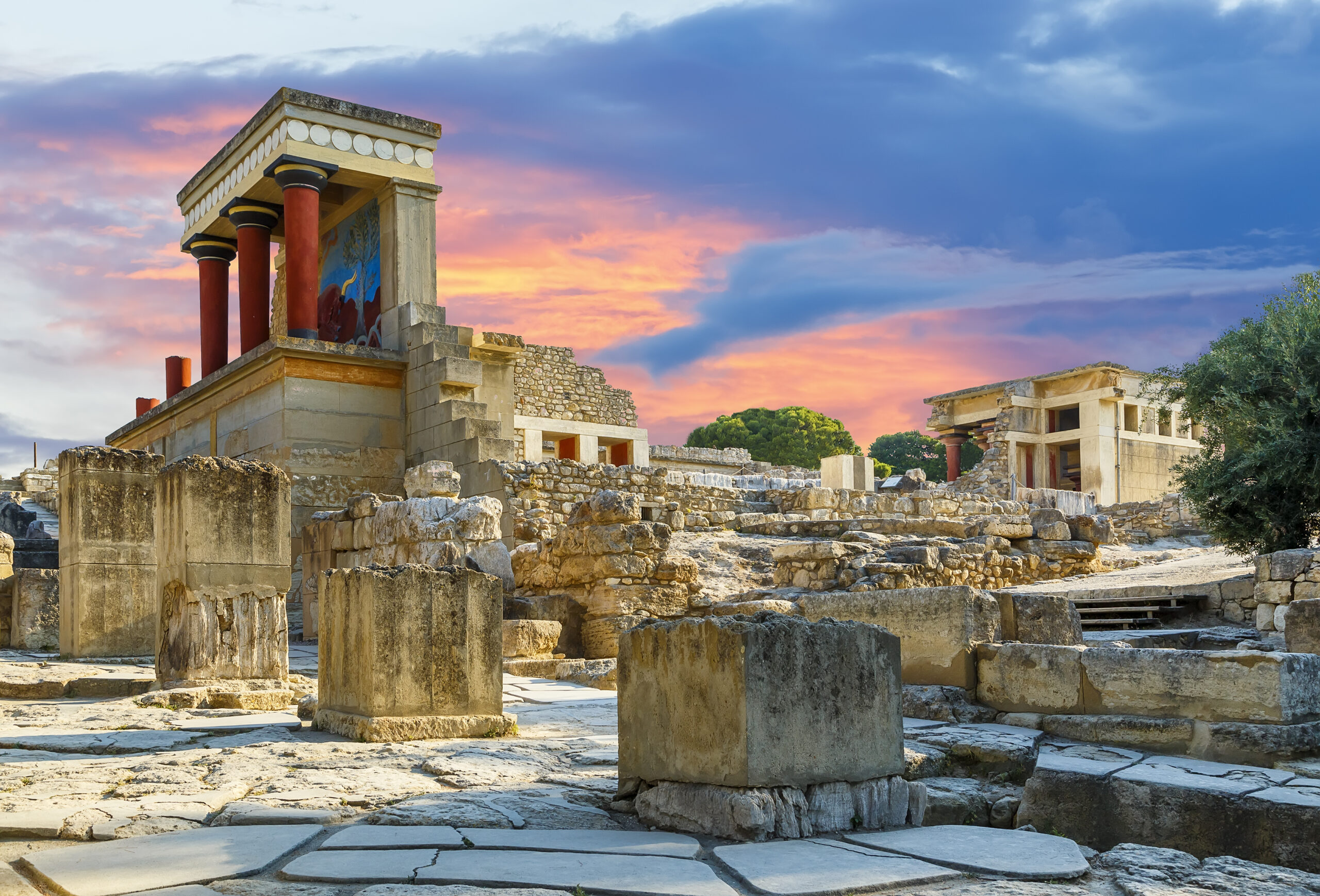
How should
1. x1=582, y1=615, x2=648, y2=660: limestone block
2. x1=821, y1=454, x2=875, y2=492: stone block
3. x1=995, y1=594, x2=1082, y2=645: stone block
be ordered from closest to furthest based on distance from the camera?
x1=995, y1=594, x2=1082, y2=645: stone block, x1=582, y1=615, x2=648, y2=660: limestone block, x1=821, y1=454, x2=875, y2=492: stone block

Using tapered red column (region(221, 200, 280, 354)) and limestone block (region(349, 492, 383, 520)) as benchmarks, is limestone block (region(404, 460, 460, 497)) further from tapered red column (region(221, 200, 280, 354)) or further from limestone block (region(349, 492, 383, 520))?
tapered red column (region(221, 200, 280, 354))

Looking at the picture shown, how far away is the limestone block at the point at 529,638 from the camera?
989 centimetres

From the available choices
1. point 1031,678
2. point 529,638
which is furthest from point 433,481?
point 1031,678

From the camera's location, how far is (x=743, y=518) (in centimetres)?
1691

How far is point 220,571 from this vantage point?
7.62m

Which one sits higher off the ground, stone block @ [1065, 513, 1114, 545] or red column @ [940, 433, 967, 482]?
red column @ [940, 433, 967, 482]

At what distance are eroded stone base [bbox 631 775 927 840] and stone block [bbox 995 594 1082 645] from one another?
2.57 meters

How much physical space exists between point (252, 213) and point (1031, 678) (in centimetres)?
1758

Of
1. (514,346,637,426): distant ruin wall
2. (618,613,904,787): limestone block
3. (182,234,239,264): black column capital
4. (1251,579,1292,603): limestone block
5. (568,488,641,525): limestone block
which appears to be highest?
(182,234,239,264): black column capital

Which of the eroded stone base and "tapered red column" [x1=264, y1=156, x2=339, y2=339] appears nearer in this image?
the eroded stone base

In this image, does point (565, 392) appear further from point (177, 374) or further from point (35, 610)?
point (35, 610)

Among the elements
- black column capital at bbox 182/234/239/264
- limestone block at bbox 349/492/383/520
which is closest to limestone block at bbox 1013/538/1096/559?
limestone block at bbox 349/492/383/520

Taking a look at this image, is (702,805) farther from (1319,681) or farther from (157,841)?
(1319,681)

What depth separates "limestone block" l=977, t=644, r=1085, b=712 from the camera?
18.3 feet
